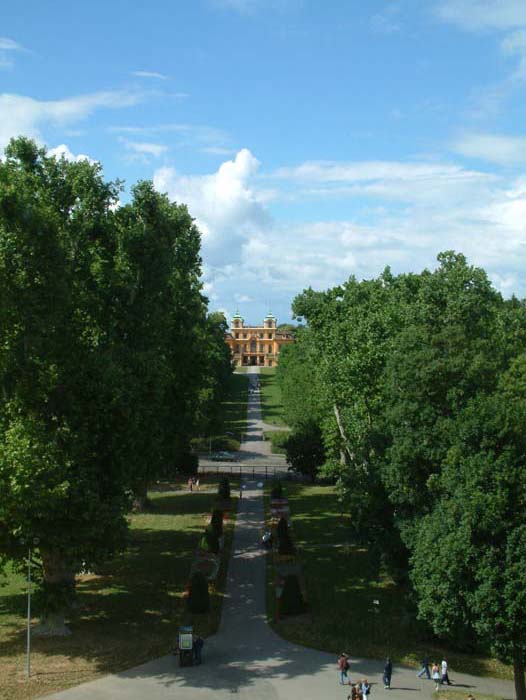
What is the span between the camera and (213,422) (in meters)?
63.2

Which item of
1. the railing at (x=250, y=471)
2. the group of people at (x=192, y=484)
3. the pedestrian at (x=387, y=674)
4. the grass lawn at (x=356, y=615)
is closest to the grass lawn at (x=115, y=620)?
the grass lawn at (x=356, y=615)

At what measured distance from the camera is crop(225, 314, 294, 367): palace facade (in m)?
180

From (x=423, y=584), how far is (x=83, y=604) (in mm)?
13415

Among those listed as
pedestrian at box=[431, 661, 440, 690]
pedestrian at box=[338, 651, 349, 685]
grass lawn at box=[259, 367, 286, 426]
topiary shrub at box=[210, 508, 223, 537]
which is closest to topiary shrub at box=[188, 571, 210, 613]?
pedestrian at box=[338, 651, 349, 685]

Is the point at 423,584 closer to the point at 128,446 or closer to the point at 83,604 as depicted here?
the point at 128,446

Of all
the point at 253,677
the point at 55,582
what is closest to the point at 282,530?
the point at 55,582

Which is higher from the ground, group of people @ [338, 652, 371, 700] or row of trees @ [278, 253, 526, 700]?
row of trees @ [278, 253, 526, 700]

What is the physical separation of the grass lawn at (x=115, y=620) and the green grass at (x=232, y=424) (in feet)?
113

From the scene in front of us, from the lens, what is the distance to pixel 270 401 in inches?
4510

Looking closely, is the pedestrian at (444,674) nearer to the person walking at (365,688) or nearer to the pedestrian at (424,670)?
the pedestrian at (424,670)

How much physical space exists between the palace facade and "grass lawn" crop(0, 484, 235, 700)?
469ft

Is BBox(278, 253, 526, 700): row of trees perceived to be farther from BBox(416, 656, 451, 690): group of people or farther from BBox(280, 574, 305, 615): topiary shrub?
BBox(280, 574, 305, 615): topiary shrub

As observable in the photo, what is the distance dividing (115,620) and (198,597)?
2929 mm

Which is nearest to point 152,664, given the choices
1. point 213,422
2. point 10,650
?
point 10,650
